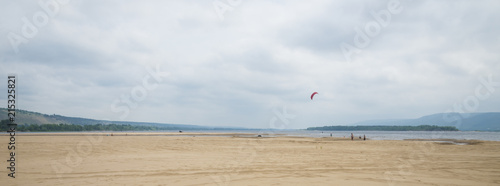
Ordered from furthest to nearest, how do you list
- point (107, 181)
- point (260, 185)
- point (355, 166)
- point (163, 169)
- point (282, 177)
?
point (355, 166) → point (163, 169) → point (282, 177) → point (107, 181) → point (260, 185)

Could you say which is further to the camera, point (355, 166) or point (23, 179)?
point (355, 166)

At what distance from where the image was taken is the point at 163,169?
11570mm

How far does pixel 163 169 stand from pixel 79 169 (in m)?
3.56

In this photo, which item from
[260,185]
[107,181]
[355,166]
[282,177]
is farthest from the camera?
[355,166]

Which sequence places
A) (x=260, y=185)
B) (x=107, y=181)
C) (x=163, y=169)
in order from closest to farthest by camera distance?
(x=260, y=185) → (x=107, y=181) → (x=163, y=169)

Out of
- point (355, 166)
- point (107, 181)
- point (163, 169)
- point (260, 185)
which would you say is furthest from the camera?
point (355, 166)

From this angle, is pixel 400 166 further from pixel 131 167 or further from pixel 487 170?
pixel 131 167

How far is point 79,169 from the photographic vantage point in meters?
11.7

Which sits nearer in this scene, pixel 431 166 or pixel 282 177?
pixel 282 177

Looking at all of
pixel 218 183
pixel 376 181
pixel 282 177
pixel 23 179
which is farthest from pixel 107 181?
pixel 376 181

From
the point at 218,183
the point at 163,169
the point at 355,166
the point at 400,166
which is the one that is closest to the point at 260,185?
the point at 218,183

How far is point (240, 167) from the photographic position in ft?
40.3

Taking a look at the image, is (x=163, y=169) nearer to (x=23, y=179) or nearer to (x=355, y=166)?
(x=23, y=179)

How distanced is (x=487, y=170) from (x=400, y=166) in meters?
3.32
